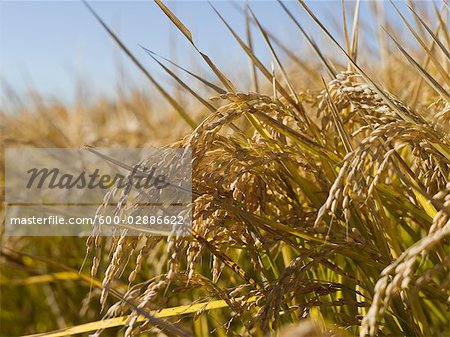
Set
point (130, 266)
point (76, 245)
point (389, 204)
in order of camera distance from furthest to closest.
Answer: point (76, 245), point (130, 266), point (389, 204)

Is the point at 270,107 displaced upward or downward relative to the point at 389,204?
upward

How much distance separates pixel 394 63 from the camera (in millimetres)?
3000

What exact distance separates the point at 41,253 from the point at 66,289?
36 centimetres

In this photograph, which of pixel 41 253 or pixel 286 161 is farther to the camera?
pixel 41 253

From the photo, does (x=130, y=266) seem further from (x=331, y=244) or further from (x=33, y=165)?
(x=331, y=244)

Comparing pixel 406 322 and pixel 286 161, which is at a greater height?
pixel 286 161

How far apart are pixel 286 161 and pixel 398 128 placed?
0.25 m

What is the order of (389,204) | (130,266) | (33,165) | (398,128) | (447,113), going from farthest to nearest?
(33,165), (130,266), (389,204), (447,113), (398,128)

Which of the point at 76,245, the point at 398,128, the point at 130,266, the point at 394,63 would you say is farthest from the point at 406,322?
the point at 394,63

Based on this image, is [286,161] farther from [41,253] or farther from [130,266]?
[41,253]

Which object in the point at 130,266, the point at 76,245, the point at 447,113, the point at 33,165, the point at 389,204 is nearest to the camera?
the point at 447,113

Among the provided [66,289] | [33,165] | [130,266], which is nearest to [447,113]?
[130,266]

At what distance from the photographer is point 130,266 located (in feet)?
7.41

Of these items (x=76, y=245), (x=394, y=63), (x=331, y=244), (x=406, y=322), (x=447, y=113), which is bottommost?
(x=406, y=322)
